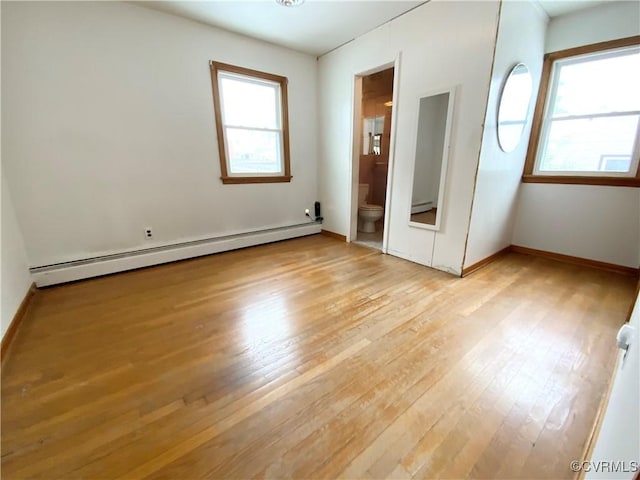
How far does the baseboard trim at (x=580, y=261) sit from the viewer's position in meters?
2.53

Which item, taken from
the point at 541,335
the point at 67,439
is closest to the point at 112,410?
the point at 67,439

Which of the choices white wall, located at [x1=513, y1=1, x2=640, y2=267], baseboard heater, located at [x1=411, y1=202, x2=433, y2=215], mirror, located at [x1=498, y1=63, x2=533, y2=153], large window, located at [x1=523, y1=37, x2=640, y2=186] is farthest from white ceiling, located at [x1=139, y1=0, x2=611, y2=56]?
baseboard heater, located at [x1=411, y1=202, x2=433, y2=215]

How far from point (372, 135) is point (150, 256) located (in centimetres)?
384

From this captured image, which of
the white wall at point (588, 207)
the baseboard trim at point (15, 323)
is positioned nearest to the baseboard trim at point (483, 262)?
the white wall at point (588, 207)

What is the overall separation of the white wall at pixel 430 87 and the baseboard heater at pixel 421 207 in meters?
0.06

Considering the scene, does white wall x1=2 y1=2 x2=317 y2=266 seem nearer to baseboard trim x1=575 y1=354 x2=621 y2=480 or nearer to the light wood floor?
the light wood floor

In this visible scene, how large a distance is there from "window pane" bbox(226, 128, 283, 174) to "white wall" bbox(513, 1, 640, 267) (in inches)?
121

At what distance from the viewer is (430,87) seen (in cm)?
244

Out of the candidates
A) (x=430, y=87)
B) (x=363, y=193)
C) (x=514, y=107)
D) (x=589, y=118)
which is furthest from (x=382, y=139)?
(x=589, y=118)

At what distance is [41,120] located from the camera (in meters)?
2.09

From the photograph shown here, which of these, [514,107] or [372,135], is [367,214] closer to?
[372,135]

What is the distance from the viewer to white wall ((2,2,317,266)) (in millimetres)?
2029

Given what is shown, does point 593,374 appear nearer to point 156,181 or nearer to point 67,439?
point 67,439

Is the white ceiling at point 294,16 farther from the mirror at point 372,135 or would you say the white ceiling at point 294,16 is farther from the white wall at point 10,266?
the white wall at point 10,266
